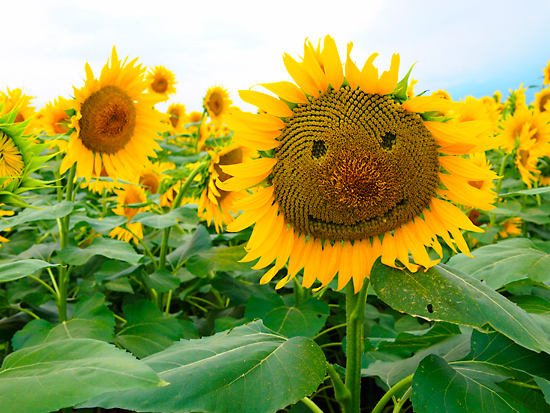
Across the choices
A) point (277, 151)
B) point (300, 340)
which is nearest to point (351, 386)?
point (300, 340)

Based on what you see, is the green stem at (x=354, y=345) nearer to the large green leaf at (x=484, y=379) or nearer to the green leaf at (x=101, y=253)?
the large green leaf at (x=484, y=379)

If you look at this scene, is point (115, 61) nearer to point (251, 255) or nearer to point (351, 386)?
point (251, 255)

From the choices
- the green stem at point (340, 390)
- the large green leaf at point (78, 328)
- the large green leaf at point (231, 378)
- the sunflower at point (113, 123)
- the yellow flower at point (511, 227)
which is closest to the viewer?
the large green leaf at point (231, 378)

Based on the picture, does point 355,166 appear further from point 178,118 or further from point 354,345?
point 178,118

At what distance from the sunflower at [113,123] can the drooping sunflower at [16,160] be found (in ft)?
3.53

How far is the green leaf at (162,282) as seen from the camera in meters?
2.01

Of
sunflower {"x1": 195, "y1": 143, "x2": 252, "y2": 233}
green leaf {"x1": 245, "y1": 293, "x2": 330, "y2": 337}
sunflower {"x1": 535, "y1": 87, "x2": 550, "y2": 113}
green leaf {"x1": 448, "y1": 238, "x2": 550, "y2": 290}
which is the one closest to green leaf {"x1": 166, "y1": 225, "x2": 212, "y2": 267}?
sunflower {"x1": 195, "y1": 143, "x2": 252, "y2": 233}

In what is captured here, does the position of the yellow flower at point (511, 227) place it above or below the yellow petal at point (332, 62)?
below

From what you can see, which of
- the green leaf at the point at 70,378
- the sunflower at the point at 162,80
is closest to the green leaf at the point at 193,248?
the green leaf at the point at 70,378

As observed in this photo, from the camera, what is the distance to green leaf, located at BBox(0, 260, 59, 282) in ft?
3.63

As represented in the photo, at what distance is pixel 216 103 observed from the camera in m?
5.81

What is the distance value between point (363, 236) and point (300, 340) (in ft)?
1.00

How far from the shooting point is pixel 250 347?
1111 millimetres

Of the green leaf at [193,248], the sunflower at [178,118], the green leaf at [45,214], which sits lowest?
the green leaf at [193,248]
